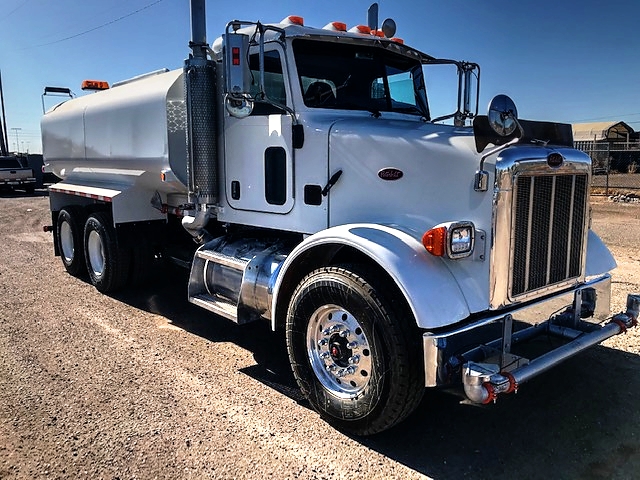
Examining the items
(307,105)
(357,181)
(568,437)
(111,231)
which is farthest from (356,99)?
(111,231)

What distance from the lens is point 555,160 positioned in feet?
11.8

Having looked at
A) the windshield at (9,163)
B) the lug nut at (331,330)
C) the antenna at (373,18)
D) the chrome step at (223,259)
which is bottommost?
the lug nut at (331,330)

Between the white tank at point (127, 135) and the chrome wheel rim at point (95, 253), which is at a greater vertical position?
the white tank at point (127, 135)

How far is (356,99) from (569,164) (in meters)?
1.86

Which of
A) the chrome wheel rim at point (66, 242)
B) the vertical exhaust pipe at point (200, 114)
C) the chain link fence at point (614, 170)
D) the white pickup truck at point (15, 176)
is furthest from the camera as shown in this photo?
the white pickup truck at point (15, 176)

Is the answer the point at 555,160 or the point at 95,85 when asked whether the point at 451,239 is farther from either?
the point at 95,85

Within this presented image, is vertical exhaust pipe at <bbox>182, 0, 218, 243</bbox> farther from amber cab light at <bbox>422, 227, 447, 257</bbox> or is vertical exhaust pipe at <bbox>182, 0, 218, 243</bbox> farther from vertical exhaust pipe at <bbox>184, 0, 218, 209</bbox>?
amber cab light at <bbox>422, 227, 447, 257</bbox>

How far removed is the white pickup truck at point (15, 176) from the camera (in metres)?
24.4

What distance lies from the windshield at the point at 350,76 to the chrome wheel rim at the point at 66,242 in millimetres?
5272

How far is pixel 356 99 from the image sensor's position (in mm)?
4762

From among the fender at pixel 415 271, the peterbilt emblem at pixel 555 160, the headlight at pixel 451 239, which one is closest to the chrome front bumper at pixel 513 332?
the fender at pixel 415 271

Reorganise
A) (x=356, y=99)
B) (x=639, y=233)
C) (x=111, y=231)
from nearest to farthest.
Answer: (x=356, y=99) → (x=111, y=231) → (x=639, y=233)

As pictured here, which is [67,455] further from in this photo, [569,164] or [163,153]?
[569,164]

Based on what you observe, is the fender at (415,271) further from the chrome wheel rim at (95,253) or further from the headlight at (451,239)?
the chrome wheel rim at (95,253)
